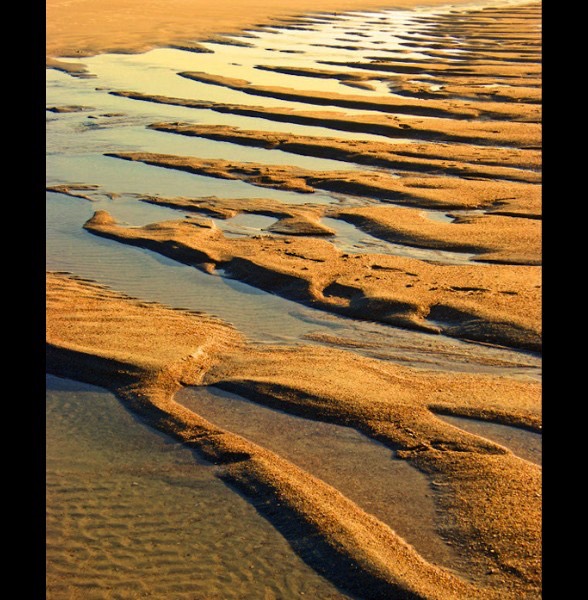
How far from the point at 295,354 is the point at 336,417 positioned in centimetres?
89

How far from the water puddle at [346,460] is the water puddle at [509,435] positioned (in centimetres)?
46

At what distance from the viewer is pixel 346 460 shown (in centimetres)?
437

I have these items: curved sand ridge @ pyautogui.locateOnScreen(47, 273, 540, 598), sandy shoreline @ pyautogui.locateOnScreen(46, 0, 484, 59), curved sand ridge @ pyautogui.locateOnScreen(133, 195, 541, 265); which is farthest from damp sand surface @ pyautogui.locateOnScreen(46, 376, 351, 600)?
sandy shoreline @ pyautogui.locateOnScreen(46, 0, 484, 59)

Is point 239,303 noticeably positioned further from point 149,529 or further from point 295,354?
point 149,529

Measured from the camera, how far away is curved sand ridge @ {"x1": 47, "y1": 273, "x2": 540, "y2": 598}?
3.49 m

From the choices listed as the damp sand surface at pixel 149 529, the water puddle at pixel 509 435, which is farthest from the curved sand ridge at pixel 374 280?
the damp sand surface at pixel 149 529

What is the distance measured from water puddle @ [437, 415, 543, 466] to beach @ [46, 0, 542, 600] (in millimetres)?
14

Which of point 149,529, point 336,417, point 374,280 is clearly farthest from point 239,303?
point 149,529

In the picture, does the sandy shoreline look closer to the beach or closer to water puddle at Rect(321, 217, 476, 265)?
the beach

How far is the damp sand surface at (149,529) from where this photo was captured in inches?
132

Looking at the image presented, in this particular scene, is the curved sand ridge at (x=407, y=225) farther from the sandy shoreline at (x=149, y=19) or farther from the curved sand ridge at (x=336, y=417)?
the sandy shoreline at (x=149, y=19)

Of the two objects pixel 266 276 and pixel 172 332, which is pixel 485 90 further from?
pixel 172 332

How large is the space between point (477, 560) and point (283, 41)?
77.0ft

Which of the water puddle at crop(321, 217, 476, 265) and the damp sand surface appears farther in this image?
the water puddle at crop(321, 217, 476, 265)
